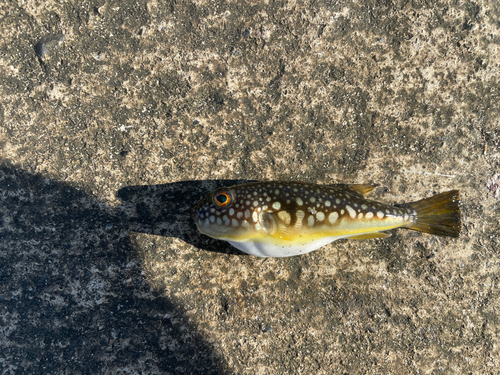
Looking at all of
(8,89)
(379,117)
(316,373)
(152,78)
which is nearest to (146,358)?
(316,373)

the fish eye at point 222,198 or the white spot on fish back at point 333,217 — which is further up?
the fish eye at point 222,198

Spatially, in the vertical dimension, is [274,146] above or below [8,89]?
below

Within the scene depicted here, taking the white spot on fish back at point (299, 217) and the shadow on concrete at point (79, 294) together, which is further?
the shadow on concrete at point (79, 294)

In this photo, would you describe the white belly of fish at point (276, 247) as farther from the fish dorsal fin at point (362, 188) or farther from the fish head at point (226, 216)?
the fish dorsal fin at point (362, 188)

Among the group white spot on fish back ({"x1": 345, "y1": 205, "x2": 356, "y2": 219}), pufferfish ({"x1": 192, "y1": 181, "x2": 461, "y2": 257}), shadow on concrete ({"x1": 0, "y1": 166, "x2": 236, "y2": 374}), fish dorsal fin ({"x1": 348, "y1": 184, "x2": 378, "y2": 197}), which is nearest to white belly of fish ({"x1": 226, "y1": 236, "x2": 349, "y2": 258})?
pufferfish ({"x1": 192, "y1": 181, "x2": 461, "y2": 257})

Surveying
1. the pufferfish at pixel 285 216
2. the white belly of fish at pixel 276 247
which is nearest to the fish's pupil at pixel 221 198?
the pufferfish at pixel 285 216

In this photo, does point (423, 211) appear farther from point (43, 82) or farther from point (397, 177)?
point (43, 82)

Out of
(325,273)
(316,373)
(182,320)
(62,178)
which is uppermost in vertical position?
(62,178)
